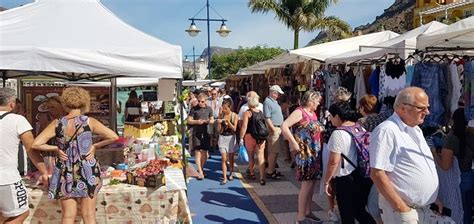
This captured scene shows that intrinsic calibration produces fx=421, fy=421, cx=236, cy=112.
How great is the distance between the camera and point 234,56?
49.4m

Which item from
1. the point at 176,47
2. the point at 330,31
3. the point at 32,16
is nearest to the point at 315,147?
the point at 176,47

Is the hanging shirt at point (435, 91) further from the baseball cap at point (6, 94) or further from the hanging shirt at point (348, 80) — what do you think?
the baseball cap at point (6, 94)

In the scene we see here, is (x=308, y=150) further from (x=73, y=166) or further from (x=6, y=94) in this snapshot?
(x=6, y=94)

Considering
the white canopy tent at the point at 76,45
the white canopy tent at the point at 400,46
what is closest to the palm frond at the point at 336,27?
the white canopy tent at the point at 400,46

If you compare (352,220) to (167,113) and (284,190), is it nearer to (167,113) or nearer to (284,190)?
(284,190)

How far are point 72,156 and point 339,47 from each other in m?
5.91

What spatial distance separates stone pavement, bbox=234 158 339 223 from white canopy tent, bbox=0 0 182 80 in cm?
229

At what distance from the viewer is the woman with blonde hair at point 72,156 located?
3.46 metres

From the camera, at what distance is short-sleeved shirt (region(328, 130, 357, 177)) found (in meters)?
3.66

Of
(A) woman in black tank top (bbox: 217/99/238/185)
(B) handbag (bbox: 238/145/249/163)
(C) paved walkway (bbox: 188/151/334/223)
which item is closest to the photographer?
(C) paved walkway (bbox: 188/151/334/223)

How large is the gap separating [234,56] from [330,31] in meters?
28.5

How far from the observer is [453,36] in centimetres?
383

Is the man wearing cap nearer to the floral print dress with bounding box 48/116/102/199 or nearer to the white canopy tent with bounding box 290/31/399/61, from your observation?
the white canopy tent with bounding box 290/31/399/61

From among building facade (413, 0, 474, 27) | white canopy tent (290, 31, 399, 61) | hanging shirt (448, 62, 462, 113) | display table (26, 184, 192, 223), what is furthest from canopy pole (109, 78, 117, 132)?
building facade (413, 0, 474, 27)
